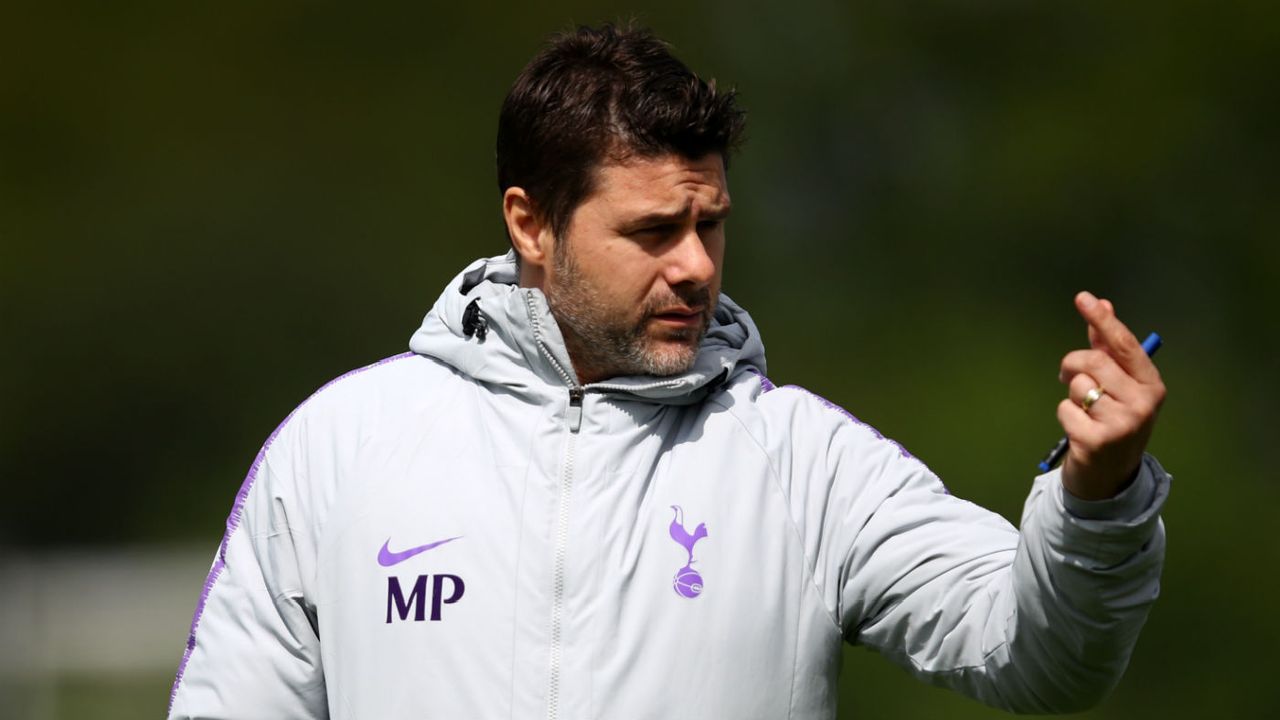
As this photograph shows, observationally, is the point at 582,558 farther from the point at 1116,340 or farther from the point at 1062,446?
the point at 1116,340

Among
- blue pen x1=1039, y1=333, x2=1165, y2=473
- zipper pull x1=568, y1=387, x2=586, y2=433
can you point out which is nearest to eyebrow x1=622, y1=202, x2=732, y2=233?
zipper pull x1=568, y1=387, x2=586, y2=433

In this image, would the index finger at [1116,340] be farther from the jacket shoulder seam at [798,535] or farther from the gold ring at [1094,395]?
the jacket shoulder seam at [798,535]

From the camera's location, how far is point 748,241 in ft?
20.1

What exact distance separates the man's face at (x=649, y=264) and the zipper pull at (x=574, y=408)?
70 mm

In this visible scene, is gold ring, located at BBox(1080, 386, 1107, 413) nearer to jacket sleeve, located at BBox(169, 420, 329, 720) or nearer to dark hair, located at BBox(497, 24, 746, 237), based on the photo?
dark hair, located at BBox(497, 24, 746, 237)

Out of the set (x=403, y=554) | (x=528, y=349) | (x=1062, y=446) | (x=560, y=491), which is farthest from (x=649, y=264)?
(x=1062, y=446)

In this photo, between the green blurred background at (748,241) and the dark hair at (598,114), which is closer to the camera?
the dark hair at (598,114)

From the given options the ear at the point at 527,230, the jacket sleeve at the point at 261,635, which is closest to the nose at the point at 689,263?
the ear at the point at 527,230

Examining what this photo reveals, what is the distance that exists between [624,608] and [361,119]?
15.0 feet

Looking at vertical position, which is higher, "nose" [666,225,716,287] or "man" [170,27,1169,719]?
"nose" [666,225,716,287]

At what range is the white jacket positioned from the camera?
Answer: 186 cm

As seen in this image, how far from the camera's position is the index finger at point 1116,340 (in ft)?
4.96

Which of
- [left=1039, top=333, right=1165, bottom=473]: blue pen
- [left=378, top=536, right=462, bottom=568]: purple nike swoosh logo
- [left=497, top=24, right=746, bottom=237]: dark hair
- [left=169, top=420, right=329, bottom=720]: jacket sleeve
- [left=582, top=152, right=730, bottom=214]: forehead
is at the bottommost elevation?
[left=169, top=420, right=329, bottom=720]: jacket sleeve

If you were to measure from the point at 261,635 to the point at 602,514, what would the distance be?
450mm
